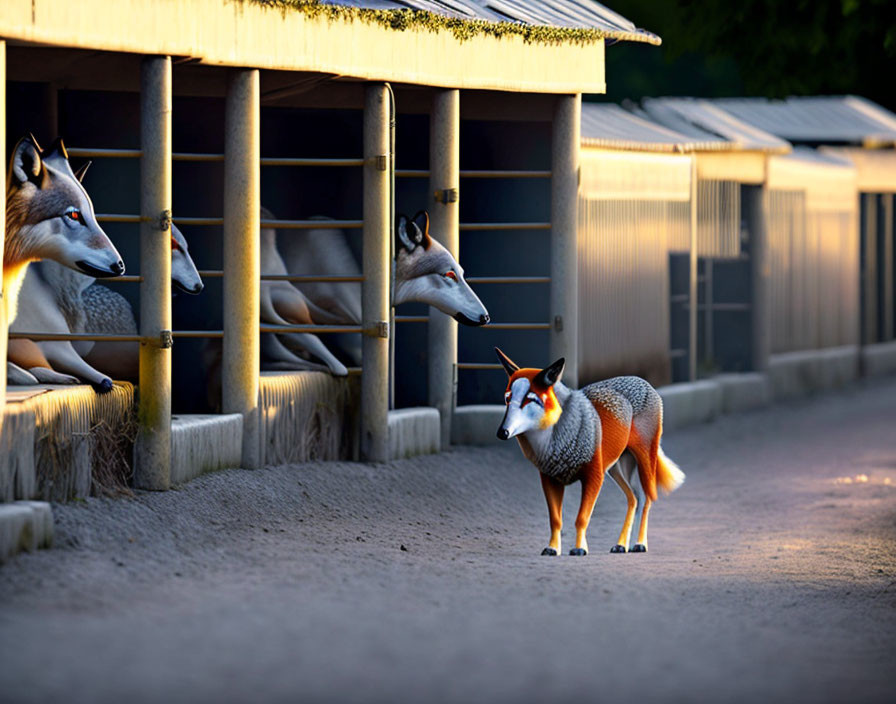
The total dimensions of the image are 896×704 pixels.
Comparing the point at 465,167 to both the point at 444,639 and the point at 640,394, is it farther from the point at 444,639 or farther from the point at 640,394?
the point at 444,639

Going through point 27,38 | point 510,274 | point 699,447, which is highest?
point 27,38

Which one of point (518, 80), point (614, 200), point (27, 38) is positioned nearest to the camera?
point (27, 38)

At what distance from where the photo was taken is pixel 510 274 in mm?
15031

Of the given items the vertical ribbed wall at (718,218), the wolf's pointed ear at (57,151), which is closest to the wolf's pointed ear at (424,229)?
the wolf's pointed ear at (57,151)

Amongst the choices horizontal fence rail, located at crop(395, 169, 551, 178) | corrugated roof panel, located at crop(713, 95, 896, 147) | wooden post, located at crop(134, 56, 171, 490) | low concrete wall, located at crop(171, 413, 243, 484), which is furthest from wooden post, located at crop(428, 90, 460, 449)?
corrugated roof panel, located at crop(713, 95, 896, 147)

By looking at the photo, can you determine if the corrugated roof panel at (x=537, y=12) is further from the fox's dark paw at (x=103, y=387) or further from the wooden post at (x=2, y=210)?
the wooden post at (x=2, y=210)

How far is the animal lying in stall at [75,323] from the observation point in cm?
1042

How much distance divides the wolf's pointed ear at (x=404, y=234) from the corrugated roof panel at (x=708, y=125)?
6.62 metres

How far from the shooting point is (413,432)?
1344cm

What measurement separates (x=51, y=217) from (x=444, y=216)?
13.8 ft

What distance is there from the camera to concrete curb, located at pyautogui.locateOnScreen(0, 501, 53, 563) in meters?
8.52

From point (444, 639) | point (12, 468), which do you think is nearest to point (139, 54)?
point (12, 468)

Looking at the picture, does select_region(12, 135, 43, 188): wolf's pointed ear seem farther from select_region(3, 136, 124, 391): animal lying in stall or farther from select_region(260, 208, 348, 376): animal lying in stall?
select_region(260, 208, 348, 376): animal lying in stall

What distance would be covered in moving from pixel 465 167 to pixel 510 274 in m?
0.94
